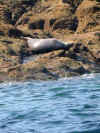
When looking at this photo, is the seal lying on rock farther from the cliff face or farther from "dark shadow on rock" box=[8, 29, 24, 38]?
"dark shadow on rock" box=[8, 29, 24, 38]

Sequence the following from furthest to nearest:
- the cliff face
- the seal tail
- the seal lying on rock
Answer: the seal tail
the seal lying on rock
the cliff face

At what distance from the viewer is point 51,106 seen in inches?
288

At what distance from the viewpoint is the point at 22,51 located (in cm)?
1323

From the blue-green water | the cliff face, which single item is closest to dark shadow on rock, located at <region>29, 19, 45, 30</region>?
the cliff face

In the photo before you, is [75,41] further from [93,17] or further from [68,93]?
[68,93]

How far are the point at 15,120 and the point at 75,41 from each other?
337 inches

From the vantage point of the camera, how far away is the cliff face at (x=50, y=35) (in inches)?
460

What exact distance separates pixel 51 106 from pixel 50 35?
9.55 metres

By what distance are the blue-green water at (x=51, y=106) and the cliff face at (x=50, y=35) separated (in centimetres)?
86

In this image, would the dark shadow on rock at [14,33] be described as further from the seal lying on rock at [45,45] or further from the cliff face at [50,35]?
the seal lying on rock at [45,45]

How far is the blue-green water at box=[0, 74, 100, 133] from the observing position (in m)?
5.71

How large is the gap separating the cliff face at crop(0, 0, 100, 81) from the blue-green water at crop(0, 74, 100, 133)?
861 millimetres

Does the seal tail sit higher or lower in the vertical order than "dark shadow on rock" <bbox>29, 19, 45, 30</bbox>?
lower

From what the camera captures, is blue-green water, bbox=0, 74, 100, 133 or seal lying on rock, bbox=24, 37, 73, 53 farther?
seal lying on rock, bbox=24, 37, 73, 53
